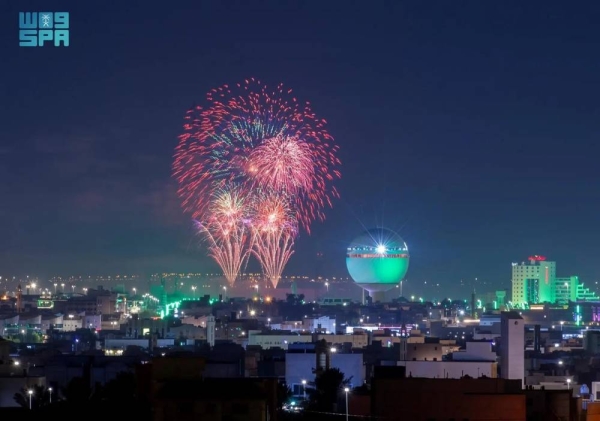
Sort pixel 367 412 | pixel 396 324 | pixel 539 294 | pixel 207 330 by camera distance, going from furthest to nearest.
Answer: pixel 539 294 → pixel 396 324 → pixel 207 330 → pixel 367 412

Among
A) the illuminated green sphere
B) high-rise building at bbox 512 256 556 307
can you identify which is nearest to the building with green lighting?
high-rise building at bbox 512 256 556 307

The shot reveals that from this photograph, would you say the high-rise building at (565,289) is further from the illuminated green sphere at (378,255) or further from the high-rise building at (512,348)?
the high-rise building at (512,348)

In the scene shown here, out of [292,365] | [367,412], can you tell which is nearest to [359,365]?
[292,365]

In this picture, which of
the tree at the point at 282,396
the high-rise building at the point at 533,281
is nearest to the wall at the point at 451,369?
the tree at the point at 282,396

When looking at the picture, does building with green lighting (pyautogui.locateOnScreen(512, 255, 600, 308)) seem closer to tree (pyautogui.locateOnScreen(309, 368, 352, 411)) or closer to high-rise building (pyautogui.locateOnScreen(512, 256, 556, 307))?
high-rise building (pyautogui.locateOnScreen(512, 256, 556, 307))

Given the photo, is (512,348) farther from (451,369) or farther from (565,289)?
(565,289)

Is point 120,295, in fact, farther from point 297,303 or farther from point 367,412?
point 367,412
